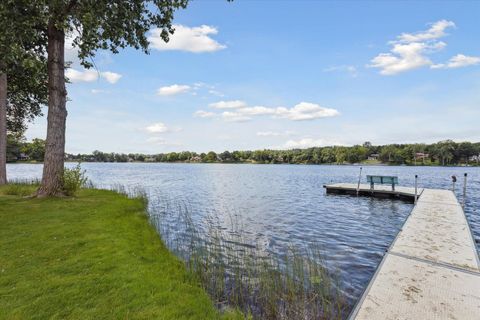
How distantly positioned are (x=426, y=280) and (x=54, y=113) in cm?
1359

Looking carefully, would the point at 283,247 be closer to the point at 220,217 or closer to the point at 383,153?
the point at 220,217

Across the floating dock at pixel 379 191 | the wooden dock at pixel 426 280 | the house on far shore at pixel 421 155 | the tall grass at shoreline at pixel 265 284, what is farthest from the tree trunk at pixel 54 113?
the house on far shore at pixel 421 155

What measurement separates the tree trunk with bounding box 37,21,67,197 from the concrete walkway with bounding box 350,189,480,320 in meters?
12.4

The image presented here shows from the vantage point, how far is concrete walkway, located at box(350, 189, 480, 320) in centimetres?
416

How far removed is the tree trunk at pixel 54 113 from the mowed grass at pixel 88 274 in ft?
10.2

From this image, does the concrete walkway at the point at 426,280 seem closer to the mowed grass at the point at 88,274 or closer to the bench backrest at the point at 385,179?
the mowed grass at the point at 88,274

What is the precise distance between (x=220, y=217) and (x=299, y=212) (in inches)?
184

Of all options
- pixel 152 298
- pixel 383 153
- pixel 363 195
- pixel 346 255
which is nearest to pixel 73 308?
pixel 152 298

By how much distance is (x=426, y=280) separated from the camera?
5.21 meters

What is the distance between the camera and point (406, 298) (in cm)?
455

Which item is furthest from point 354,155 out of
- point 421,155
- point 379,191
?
point 379,191

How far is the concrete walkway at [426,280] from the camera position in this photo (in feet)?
13.7

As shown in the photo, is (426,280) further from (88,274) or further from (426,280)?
(88,274)

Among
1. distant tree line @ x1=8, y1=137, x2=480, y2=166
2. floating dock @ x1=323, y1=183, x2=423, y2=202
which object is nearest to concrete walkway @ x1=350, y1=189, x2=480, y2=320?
floating dock @ x1=323, y1=183, x2=423, y2=202
